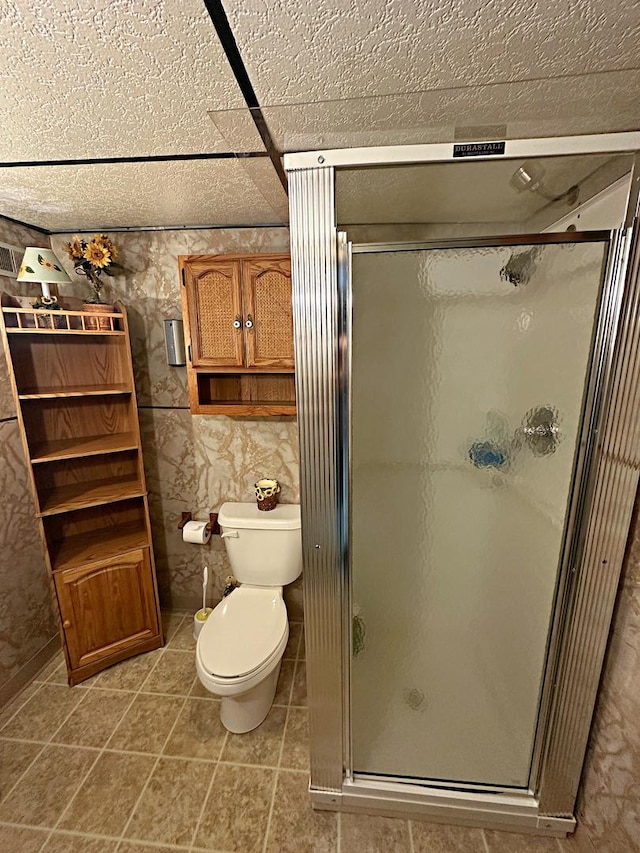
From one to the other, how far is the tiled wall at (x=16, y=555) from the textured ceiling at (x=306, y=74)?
0.96m

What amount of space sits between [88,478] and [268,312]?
1367mm

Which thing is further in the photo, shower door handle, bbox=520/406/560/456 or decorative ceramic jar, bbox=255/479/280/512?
decorative ceramic jar, bbox=255/479/280/512

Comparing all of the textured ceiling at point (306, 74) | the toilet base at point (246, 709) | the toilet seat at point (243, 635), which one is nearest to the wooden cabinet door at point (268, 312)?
the textured ceiling at point (306, 74)

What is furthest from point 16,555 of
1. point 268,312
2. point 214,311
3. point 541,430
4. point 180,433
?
point 541,430

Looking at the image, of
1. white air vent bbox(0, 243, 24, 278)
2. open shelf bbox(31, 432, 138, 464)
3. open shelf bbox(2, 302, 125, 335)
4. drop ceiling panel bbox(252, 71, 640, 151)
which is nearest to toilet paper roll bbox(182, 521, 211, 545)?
open shelf bbox(31, 432, 138, 464)

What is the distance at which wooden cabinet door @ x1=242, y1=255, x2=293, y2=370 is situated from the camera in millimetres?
1584

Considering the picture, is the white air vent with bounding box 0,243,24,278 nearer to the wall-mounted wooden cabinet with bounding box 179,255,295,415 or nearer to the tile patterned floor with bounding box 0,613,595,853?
the wall-mounted wooden cabinet with bounding box 179,255,295,415

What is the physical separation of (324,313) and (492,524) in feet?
2.82

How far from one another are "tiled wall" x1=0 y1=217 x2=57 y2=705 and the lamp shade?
30 centimetres

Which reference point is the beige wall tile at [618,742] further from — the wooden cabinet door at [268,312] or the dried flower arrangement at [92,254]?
the dried flower arrangement at [92,254]

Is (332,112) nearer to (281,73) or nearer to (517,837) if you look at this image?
(281,73)

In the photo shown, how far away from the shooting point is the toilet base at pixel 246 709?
1.50 m

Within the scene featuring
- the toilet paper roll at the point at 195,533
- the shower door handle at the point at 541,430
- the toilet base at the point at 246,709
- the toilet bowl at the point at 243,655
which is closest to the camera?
the shower door handle at the point at 541,430

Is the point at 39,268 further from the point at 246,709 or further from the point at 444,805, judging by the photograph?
the point at 444,805
